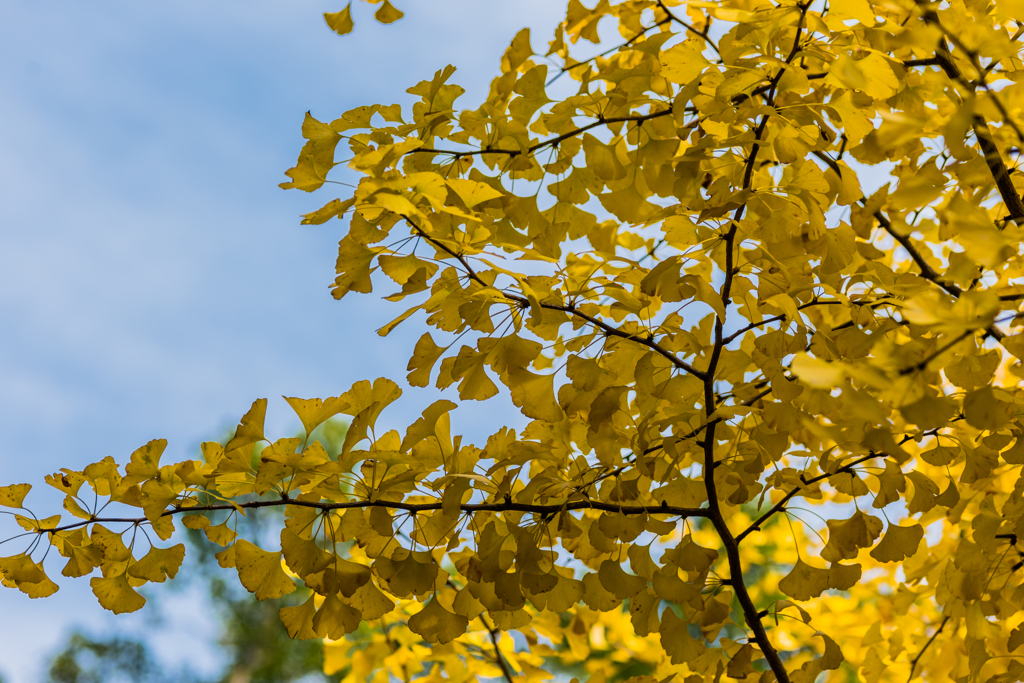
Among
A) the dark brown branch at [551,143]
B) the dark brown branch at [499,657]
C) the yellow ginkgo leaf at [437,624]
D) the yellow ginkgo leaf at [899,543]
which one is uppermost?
the dark brown branch at [551,143]

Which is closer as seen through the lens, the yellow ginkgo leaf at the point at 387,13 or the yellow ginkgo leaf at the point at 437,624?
the yellow ginkgo leaf at the point at 437,624

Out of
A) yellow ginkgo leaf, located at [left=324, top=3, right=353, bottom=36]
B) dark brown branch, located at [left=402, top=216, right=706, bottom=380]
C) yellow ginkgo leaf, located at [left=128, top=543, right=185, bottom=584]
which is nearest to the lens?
dark brown branch, located at [left=402, top=216, right=706, bottom=380]

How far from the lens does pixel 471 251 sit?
2.48 ft

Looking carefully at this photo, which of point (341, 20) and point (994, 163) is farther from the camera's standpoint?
point (341, 20)

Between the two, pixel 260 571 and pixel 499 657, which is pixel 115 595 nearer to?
pixel 260 571

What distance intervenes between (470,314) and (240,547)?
0.41 metres

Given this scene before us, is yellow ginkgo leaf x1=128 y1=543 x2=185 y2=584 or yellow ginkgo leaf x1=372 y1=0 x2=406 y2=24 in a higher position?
yellow ginkgo leaf x1=372 y1=0 x2=406 y2=24

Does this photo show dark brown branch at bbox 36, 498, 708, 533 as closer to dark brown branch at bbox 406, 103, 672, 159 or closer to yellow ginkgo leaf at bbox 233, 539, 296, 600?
yellow ginkgo leaf at bbox 233, 539, 296, 600

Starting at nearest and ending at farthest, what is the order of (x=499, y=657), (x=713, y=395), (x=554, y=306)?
(x=554, y=306) < (x=713, y=395) < (x=499, y=657)

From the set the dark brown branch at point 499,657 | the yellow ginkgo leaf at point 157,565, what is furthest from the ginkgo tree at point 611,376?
the dark brown branch at point 499,657

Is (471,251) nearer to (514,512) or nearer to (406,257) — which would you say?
(406,257)

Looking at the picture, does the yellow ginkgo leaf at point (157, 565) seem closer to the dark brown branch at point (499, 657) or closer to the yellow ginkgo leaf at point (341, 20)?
the dark brown branch at point (499, 657)

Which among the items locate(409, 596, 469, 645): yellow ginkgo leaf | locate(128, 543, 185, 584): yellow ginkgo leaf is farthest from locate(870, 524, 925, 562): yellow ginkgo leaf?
locate(128, 543, 185, 584): yellow ginkgo leaf

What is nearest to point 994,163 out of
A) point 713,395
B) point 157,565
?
point 713,395
